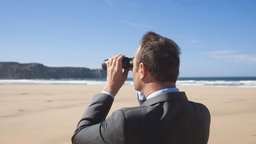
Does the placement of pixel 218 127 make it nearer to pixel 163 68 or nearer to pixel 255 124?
pixel 255 124

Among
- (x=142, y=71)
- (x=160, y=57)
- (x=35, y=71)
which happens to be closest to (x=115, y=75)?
(x=142, y=71)

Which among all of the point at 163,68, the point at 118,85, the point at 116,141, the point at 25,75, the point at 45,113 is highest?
the point at 163,68

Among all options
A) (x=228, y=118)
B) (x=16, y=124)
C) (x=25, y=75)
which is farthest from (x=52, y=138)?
(x=25, y=75)

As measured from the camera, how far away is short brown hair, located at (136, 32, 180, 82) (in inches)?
63.9

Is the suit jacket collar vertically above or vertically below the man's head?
below

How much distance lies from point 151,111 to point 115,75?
0.34 meters

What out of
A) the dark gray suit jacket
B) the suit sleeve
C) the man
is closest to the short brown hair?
the man

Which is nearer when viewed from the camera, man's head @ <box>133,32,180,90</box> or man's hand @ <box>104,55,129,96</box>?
man's head @ <box>133,32,180,90</box>

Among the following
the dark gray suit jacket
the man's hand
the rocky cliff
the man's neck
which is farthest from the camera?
the rocky cliff

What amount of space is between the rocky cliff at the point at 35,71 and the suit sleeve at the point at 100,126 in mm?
79286

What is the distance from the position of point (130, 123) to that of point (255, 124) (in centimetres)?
534

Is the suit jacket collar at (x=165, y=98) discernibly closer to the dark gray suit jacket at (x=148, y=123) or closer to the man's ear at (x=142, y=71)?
the dark gray suit jacket at (x=148, y=123)

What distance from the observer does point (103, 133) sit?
1605 millimetres

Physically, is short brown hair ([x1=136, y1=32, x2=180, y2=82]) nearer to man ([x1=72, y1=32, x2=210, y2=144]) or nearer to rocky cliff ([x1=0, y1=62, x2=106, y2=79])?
man ([x1=72, y1=32, x2=210, y2=144])
